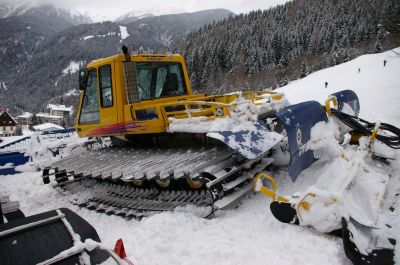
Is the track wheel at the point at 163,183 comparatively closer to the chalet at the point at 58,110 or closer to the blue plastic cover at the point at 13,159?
the blue plastic cover at the point at 13,159

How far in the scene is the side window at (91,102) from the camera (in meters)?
6.79

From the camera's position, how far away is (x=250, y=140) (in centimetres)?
461

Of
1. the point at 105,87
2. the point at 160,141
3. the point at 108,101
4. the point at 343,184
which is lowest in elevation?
the point at 160,141

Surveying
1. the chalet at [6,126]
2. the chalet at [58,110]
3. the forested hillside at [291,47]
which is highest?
the forested hillside at [291,47]

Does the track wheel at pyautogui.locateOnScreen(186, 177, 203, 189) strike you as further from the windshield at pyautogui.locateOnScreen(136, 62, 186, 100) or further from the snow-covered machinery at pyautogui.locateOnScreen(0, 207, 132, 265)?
the snow-covered machinery at pyautogui.locateOnScreen(0, 207, 132, 265)

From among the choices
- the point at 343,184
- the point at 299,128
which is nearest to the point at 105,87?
the point at 299,128

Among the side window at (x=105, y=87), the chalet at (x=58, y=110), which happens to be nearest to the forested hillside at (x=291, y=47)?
the side window at (x=105, y=87)

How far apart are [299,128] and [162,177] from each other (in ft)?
6.21

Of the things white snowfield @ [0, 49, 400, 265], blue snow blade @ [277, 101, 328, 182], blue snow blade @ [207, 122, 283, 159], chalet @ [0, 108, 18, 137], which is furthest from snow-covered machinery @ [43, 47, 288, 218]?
chalet @ [0, 108, 18, 137]

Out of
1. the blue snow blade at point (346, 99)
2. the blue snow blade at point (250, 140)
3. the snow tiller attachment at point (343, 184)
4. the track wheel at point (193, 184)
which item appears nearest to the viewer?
the snow tiller attachment at point (343, 184)

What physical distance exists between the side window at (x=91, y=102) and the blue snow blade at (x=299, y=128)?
4246 mm

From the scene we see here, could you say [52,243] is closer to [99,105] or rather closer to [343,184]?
[343,184]

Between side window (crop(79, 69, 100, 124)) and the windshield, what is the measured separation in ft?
3.19

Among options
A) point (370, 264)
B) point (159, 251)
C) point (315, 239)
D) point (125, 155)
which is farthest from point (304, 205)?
point (125, 155)
